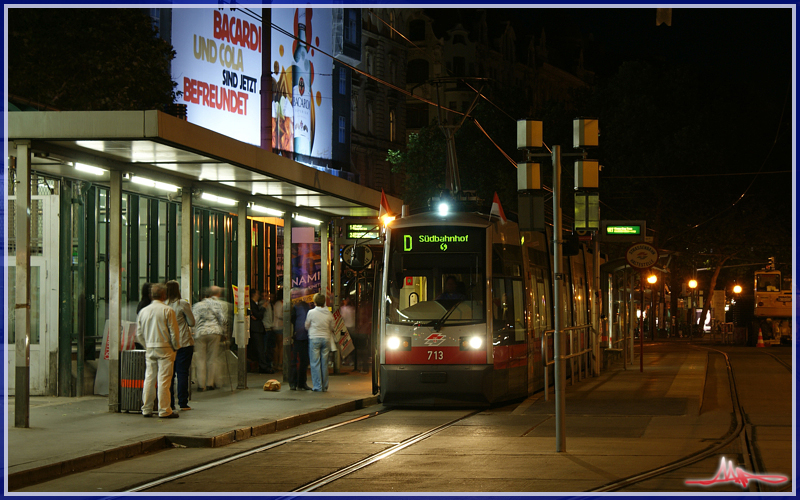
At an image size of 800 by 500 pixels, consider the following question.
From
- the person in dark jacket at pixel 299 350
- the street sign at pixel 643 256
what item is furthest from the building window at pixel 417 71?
the person in dark jacket at pixel 299 350

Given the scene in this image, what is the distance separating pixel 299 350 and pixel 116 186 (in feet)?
15.9

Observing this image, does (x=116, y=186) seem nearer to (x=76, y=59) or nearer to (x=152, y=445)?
(x=152, y=445)

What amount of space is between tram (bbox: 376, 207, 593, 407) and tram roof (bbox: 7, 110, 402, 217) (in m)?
2.36

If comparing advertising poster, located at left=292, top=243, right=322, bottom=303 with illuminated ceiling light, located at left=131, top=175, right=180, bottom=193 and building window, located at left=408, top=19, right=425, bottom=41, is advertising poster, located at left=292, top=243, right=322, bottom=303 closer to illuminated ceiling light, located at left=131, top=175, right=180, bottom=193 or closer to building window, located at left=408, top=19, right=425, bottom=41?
illuminated ceiling light, located at left=131, top=175, right=180, bottom=193

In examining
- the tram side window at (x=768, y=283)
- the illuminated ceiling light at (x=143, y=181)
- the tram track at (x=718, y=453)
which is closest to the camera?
the tram track at (x=718, y=453)

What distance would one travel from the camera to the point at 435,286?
15.9m

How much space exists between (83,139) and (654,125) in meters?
40.6

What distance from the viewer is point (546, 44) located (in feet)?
313

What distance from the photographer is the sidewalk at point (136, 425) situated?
33.2 ft

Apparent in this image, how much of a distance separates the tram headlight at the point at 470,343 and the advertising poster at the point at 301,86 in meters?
28.1

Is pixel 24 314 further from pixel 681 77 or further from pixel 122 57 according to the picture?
pixel 681 77

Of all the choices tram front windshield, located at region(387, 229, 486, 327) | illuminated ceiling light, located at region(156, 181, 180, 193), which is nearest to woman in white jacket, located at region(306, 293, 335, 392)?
tram front windshield, located at region(387, 229, 486, 327)

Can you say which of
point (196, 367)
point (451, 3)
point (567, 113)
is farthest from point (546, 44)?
point (451, 3)

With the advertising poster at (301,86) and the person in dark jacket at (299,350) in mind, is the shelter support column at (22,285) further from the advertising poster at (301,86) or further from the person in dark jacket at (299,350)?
the advertising poster at (301,86)
